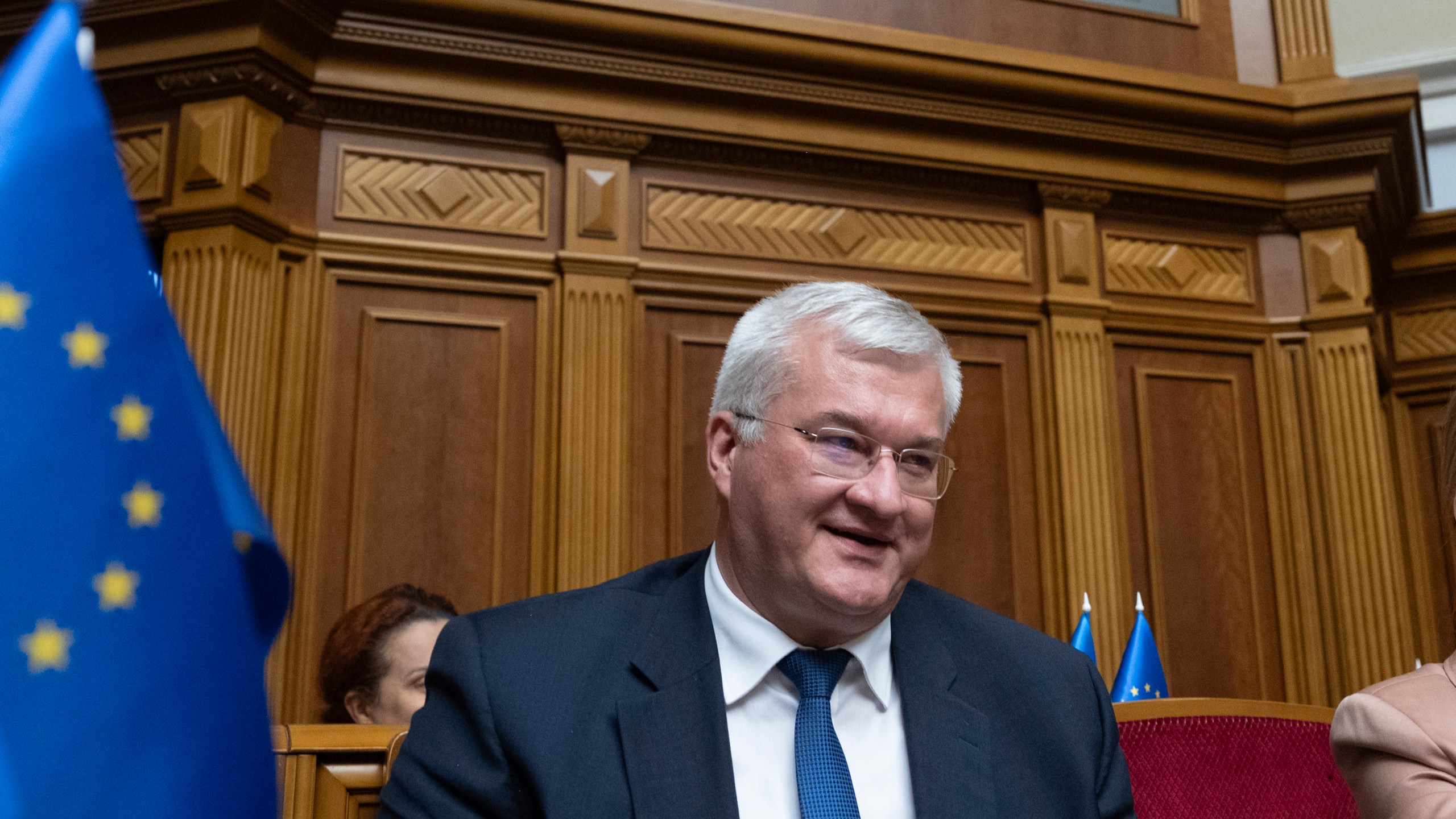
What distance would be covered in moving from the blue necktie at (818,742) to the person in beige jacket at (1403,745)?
686 millimetres

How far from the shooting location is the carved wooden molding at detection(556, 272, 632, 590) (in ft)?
13.4

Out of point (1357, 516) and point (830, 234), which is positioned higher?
point (830, 234)

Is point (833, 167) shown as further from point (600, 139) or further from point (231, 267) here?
point (231, 267)

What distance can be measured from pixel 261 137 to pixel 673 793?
3286 mm

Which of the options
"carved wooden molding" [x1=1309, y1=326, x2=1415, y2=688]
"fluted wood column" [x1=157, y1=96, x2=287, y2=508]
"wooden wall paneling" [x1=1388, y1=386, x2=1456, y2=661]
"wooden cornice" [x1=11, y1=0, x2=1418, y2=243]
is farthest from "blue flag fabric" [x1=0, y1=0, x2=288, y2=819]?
"wooden wall paneling" [x1=1388, y1=386, x2=1456, y2=661]

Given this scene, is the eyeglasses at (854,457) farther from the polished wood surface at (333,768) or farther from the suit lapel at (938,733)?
the polished wood surface at (333,768)

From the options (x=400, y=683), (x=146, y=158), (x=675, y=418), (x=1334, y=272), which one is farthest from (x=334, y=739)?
(x=1334, y=272)

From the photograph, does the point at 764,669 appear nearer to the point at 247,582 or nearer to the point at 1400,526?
the point at 247,582

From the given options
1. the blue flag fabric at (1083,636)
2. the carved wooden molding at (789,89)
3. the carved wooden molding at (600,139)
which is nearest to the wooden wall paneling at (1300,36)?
the carved wooden molding at (789,89)

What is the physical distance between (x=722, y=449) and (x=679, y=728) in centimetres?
44

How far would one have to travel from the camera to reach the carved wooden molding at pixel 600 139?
438 centimetres

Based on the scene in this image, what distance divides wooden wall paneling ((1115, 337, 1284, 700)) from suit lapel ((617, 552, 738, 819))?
3.63 m

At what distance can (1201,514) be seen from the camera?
4938 mm

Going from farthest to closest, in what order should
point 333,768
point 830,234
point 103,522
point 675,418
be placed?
point 830,234
point 675,418
point 333,768
point 103,522
